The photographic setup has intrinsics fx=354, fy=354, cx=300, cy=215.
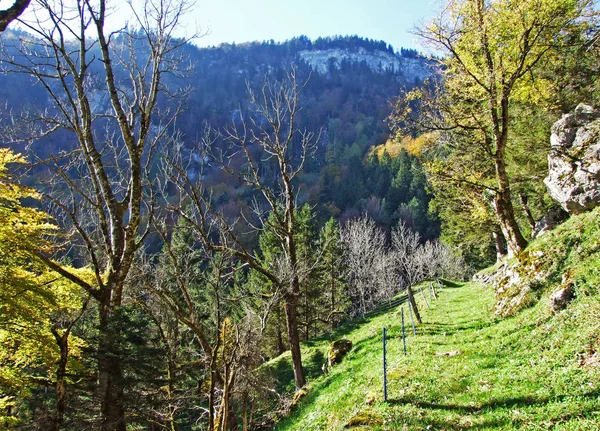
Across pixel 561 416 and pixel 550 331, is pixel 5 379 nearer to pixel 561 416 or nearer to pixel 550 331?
pixel 561 416

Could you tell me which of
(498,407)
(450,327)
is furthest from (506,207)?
(498,407)

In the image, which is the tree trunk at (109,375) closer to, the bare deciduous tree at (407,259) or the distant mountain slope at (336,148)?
the bare deciduous tree at (407,259)

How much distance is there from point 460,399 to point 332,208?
303 feet

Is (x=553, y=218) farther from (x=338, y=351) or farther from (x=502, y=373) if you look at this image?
(x=502, y=373)

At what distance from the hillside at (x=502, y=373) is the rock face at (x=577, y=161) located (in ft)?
2.90

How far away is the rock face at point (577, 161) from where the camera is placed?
10938 millimetres

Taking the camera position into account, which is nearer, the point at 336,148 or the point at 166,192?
the point at 166,192

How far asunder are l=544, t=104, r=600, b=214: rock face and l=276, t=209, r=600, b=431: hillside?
885 millimetres

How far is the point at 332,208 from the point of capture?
322 feet

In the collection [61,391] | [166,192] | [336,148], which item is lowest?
[61,391]

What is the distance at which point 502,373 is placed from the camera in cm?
687

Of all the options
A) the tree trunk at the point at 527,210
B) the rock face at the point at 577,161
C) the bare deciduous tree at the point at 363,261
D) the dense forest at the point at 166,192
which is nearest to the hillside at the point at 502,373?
the rock face at the point at 577,161

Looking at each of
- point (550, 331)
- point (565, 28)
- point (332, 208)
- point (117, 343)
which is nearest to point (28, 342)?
point (117, 343)

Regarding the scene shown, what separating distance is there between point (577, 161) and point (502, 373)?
8.69 m
